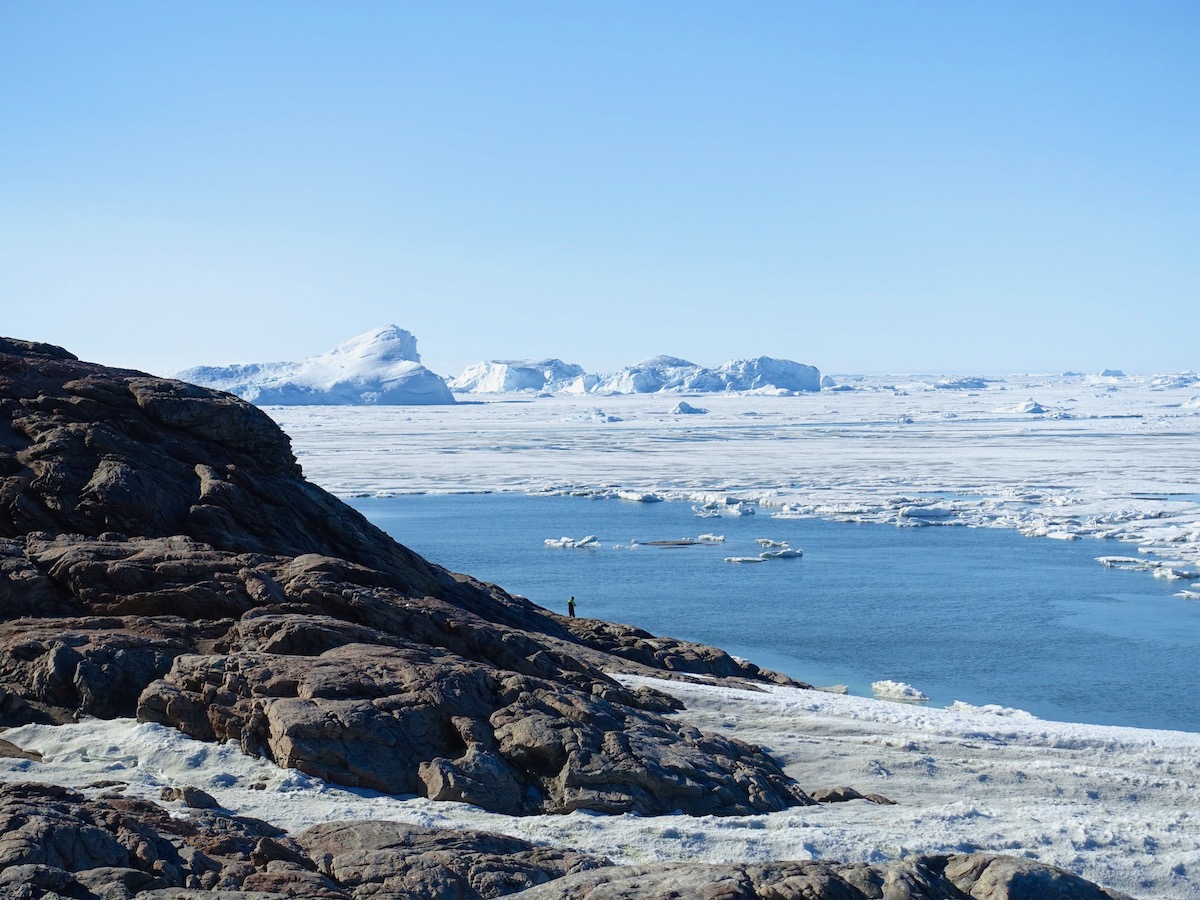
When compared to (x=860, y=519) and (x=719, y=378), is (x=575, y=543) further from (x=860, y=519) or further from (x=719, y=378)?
(x=719, y=378)

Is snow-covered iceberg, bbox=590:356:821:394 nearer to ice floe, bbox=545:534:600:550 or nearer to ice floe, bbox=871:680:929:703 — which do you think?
ice floe, bbox=545:534:600:550

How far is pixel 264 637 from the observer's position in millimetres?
10547

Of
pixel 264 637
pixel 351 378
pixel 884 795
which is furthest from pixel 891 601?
pixel 351 378

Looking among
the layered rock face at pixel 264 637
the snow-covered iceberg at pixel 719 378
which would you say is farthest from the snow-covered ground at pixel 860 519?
the snow-covered iceberg at pixel 719 378

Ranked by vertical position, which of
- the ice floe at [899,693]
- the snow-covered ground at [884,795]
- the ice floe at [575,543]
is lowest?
the ice floe at [899,693]

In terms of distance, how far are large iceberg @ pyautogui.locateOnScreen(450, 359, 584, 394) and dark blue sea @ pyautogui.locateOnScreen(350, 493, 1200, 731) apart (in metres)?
114

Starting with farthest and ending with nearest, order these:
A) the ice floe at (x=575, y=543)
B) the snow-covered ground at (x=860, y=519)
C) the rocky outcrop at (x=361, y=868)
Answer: the ice floe at (x=575, y=543), the snow-covered ground at (x=860, y=519), the rocky outcrop at (x=361, y=868)

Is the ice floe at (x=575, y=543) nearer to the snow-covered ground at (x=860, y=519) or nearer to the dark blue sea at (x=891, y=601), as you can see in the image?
the dark blue sea at (x=891, y=601)

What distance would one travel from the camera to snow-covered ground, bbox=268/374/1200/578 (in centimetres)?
3866

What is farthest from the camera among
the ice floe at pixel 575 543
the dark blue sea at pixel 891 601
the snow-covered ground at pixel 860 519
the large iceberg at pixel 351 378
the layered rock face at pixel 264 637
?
the large iceberg at pixel 351 378

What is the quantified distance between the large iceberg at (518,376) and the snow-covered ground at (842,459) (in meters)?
47.5

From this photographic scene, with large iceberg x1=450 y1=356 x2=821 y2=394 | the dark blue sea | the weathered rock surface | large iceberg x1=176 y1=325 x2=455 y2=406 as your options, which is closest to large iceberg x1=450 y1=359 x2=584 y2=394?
large iceberg x1=450 y1=356 x2=821 y2=394

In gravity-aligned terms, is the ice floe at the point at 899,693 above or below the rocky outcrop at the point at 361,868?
below

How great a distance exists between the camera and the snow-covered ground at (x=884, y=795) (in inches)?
326
